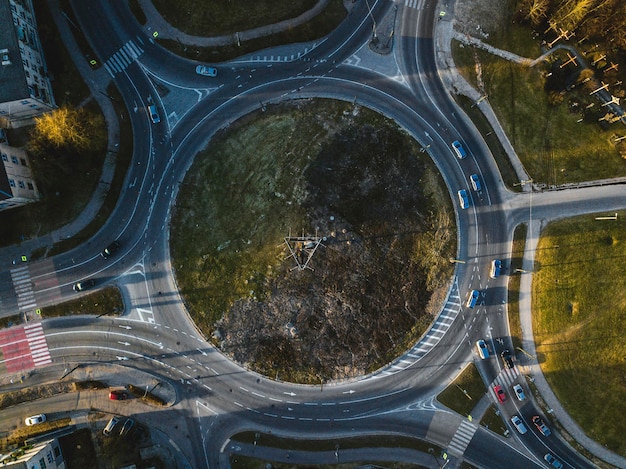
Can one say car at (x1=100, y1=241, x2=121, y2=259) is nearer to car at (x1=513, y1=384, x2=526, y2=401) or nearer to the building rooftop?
the building rooftop

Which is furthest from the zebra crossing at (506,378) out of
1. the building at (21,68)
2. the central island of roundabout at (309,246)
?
the building at (21,68)

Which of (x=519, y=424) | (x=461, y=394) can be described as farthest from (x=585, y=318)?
(x=461, y=394)

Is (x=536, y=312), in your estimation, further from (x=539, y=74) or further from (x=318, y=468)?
(x=318, y=468)

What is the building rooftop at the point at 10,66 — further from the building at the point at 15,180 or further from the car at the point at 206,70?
the car at the point at 206,70

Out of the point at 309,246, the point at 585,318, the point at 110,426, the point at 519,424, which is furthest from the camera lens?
the point at 585,318

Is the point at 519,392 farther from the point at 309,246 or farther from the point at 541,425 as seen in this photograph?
the point at 309,246
